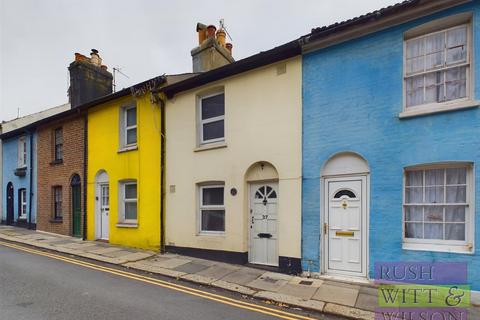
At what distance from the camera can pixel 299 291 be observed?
6410 millimetres

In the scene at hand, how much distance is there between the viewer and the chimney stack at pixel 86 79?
1514 cm

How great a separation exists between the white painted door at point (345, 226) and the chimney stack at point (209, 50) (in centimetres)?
694

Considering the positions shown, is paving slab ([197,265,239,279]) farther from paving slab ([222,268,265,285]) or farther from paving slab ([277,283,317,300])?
paving slab ([277,283,317,300])

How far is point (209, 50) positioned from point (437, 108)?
27.3 feet

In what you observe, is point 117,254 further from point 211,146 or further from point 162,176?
point 211,146

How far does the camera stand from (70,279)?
704cm

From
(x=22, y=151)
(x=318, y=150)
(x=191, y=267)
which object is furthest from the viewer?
(x=22, y=151)

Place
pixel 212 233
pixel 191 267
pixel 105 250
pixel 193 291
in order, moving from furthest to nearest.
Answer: pixel 105 250 → pixel 212 233 → pixel 191 267 → pixel 193 291

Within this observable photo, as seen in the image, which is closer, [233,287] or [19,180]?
[233,287]

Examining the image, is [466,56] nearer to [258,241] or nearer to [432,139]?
[432,139]

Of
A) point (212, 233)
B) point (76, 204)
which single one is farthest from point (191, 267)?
point (76, 204)

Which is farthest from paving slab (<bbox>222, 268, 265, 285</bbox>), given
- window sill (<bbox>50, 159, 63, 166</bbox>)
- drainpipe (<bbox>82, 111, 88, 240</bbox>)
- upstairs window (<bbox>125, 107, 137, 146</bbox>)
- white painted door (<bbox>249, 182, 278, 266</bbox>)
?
window sill (<bbox>50, 159, 63, 166</bbox>)

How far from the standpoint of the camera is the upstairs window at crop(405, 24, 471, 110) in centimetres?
614

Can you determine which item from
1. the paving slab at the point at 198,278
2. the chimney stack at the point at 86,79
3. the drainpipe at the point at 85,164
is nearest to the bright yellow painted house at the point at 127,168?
the drainpipe at the point at 85,164
